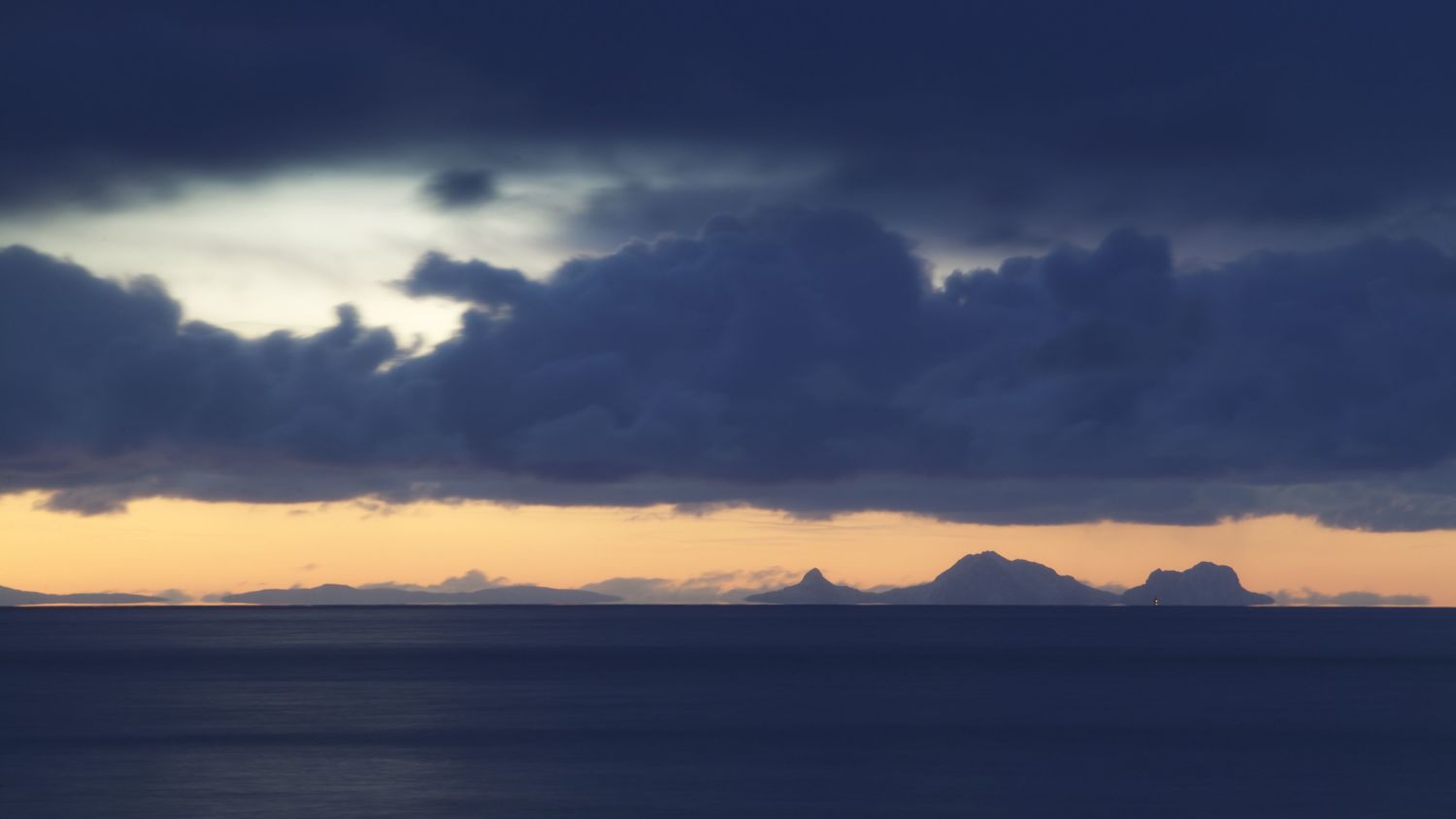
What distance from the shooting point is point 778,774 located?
6694 centimetres

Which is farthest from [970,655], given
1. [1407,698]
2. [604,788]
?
[604,788]

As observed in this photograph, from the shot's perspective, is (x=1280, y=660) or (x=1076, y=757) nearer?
(x=1076, y=757)

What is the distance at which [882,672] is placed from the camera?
152 metres

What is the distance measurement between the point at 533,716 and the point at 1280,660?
407ft

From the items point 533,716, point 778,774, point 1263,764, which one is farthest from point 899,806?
point 533,716

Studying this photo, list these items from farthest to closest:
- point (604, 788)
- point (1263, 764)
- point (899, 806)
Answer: point (1263, 764)
point (604, 788)
point (899, 806)

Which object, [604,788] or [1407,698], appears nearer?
[604,788]

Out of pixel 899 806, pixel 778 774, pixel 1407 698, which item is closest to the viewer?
pixel 899 806

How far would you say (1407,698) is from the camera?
12019cm

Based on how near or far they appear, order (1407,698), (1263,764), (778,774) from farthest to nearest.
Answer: (1407,698), (1263,764), (778,774)

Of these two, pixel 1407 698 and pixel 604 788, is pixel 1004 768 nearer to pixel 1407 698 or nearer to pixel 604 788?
pixel 604 788

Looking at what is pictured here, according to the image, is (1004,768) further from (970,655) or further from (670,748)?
(970,655)

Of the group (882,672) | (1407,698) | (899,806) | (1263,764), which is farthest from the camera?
(882,672)

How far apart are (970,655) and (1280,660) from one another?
3901 centimetres
